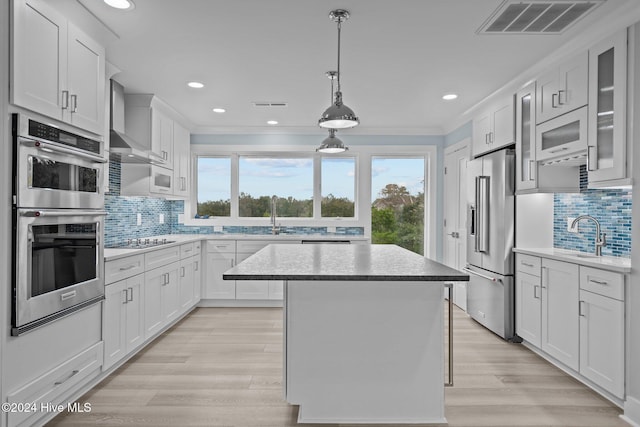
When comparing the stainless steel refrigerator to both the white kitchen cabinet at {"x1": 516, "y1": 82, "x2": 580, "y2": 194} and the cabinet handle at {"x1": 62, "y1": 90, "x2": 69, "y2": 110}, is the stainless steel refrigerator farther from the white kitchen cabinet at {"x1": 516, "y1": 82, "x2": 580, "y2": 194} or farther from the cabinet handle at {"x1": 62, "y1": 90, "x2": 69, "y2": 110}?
the cabinet handle at {"x1": 62, "y1": 90, "x2": 69, "y2": 110}

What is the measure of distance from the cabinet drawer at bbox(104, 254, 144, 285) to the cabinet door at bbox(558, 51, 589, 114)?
358 cm

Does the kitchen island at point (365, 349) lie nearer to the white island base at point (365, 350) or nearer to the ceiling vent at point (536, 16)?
the white island base at point (365, 350)

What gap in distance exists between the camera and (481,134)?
14.0 feet

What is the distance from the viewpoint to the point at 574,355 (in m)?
2.71

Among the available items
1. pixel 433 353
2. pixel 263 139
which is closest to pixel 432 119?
pixel 263 139

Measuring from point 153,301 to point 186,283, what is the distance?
89cm

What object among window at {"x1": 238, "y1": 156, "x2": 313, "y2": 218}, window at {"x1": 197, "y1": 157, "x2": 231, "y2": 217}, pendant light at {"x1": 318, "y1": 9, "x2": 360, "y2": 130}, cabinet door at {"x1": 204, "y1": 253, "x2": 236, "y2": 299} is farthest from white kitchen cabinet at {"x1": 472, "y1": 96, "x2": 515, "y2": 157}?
window at {"x1": 197, "y1": 157, "x2": 231, "y2": 217}

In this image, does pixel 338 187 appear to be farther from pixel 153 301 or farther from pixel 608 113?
pixel 608 113

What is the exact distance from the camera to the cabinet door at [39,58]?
189 centimetres

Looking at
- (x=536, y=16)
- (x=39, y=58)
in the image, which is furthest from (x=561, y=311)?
(x=39, y=58)

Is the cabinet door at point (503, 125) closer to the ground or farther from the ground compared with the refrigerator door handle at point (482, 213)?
farther from the ground

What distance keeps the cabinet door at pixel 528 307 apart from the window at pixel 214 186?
398 centimetres

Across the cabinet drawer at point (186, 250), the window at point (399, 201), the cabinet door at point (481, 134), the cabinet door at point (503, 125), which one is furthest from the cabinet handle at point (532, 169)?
the cabinet drawer at point (186, 250)

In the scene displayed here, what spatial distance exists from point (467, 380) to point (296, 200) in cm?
359
